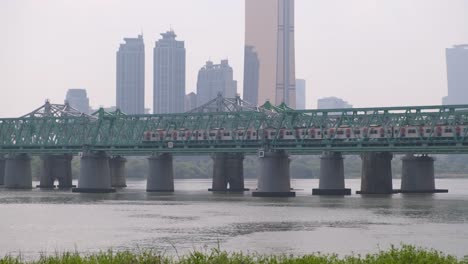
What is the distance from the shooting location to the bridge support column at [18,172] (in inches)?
7215

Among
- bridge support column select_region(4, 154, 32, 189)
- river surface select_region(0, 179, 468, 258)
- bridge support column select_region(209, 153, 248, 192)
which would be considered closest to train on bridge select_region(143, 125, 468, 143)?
river surface select_region(0, 179, 468, 258)

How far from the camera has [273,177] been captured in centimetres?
13888

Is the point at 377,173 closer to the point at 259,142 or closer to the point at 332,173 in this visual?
A: the point at 332,173

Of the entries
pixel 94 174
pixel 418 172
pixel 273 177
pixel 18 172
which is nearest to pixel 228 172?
pixel 94 174

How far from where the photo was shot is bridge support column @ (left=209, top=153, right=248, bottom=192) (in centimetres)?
17438

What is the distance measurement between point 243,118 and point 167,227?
77.1 m

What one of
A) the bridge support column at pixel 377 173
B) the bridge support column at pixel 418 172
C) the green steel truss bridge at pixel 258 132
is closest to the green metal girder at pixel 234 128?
the green steel truss bridge at pixel 258 132

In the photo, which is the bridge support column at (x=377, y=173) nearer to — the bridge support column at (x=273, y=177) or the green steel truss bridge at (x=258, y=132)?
the green steel truss bridge at (x=258, y=132)

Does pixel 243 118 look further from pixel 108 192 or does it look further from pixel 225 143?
pixel 108 192

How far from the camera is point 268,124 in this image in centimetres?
15238

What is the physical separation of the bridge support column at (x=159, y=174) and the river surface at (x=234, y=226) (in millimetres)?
41505

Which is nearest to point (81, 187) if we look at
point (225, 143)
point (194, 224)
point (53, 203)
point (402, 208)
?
point (225, 143)

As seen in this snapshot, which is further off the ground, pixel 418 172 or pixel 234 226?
pixel 418 172

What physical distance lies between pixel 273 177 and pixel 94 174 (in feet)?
121
